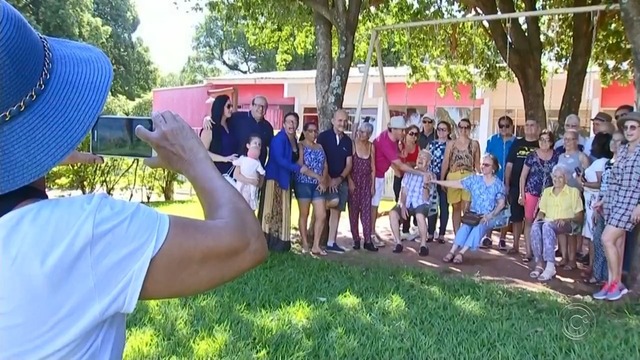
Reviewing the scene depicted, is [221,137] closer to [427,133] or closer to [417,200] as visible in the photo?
[417,200]

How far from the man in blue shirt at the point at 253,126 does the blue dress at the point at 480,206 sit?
249 cm

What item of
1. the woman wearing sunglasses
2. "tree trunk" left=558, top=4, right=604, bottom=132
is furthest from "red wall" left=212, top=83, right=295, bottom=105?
the woman wearing sunglasses

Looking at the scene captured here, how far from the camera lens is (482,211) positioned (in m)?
7.50

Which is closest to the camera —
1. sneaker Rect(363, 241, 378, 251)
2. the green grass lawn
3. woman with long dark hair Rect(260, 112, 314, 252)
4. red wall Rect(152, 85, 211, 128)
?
the green grass lawn

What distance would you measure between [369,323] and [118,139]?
10.7 feet

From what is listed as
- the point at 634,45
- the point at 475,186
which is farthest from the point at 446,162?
the point at 634,45

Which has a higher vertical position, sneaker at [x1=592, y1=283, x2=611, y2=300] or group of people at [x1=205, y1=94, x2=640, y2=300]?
group of people at [x1=205, y1=94, x2=640, y2=300]

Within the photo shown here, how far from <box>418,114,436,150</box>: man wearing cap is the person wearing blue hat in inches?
333

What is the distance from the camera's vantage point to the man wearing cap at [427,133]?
942 centimetres

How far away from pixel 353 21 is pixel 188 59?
39.6 m

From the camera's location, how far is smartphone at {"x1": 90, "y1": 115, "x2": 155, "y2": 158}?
5.11 ft

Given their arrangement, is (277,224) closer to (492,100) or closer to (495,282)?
(495,282)

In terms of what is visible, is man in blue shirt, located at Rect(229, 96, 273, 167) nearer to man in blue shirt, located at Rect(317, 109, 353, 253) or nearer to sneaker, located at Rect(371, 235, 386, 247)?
man in blue shirt, located at Rect(317, 109, 353, 253)

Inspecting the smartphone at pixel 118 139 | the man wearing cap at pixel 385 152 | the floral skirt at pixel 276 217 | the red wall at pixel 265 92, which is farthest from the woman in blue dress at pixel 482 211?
the red wall at pixel 265 92
